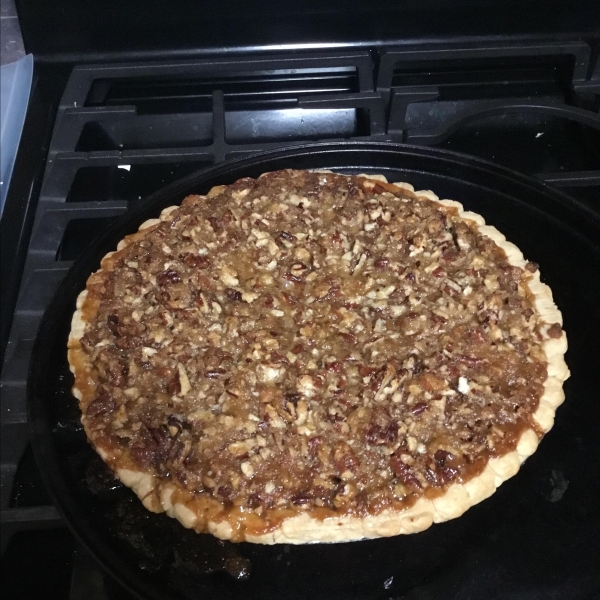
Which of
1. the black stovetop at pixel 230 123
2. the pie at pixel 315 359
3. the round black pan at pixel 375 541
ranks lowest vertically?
the round black pan at pixel 375 541

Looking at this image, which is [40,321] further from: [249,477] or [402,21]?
[402,21]

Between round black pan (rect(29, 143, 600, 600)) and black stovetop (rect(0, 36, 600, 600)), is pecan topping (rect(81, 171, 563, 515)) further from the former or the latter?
black stovetop (rect(0, 36, 600, 600))

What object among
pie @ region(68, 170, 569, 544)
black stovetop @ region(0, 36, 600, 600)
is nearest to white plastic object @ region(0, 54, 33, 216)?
black stovetop @ region(0, 36, 600, 600)

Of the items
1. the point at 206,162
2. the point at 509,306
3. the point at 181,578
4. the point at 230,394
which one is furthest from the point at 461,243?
the point at 181,578

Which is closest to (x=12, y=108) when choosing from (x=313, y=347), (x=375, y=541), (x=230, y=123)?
(x=230, y=123)

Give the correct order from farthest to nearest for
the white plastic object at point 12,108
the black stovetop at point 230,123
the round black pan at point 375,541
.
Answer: the white plastic object at point 12,108 < the black stovetop at point 230,123 < the round black pan at point 375,541

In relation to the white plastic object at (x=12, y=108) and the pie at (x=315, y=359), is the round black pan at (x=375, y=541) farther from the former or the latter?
the white plastic object at (x=12, y=108)

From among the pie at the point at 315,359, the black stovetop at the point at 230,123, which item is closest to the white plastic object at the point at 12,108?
the black stovetop at the point at 230,123
